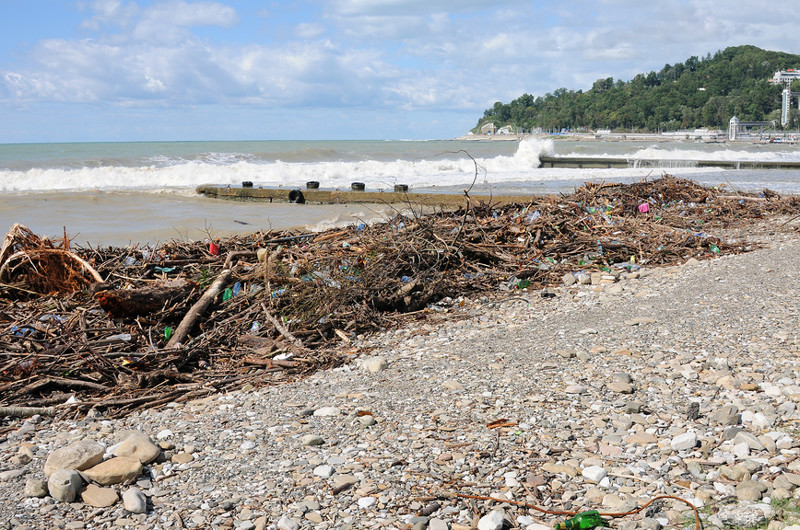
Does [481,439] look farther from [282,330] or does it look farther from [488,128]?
[488,128]

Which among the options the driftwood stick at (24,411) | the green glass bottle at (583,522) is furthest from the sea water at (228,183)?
the green glass bottle at (583,522)

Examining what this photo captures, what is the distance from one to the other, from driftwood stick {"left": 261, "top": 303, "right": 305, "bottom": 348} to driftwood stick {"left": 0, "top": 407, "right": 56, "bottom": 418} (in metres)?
1.54

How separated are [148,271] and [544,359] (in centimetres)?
373

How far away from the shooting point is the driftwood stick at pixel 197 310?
187 inches

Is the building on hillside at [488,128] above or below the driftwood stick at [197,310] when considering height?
above

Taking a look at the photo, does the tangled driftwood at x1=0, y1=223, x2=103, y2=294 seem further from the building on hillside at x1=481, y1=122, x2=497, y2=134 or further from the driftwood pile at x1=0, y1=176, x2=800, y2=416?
the building on hillside at x1=481, y1=122, x2=497, y2=134

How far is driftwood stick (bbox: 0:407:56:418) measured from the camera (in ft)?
12.3

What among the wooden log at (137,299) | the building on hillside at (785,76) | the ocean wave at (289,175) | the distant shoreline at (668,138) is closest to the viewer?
the wooden log at (137,299)

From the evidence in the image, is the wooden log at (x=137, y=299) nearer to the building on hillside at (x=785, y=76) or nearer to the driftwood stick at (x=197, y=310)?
the driftwood stick at (x=197, y=310)

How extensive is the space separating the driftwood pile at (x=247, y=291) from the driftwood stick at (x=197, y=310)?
0.01m

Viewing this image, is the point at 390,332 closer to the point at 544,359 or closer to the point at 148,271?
the point at 544,359

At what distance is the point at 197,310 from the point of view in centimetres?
500

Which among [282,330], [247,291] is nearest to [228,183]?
[247,291]

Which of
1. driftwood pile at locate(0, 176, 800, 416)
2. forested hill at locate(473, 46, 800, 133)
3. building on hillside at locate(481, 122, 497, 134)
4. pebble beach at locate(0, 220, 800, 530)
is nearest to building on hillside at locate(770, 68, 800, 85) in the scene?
forested hill at locate(473, 46, 800, 133)
